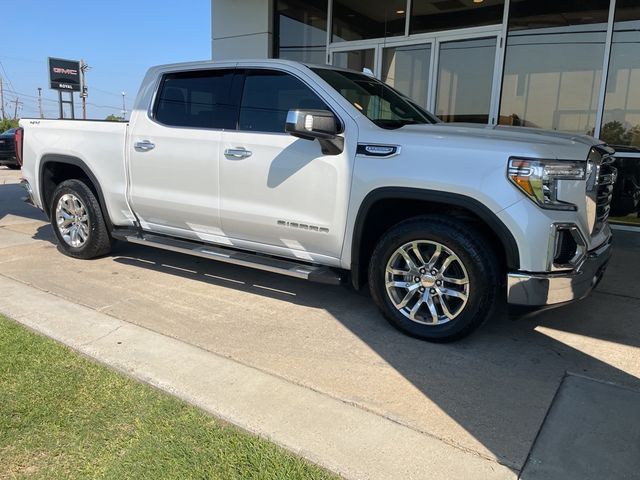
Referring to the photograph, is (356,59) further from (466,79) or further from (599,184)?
(599,184)

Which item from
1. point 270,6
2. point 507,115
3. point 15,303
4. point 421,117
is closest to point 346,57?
point 270,6

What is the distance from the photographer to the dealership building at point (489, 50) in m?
7.89

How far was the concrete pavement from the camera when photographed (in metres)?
2.96

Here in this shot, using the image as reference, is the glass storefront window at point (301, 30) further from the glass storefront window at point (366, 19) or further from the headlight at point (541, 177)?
the headlight at point (541, 177)

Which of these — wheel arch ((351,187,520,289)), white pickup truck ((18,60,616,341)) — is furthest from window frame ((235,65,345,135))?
wheel arch ((351,187,520,289))

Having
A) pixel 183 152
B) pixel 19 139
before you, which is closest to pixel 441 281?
pixel 183 152

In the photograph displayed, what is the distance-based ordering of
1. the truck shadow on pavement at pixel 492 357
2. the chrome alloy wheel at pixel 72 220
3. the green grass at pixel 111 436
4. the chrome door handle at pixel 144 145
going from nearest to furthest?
the green grass at pixel 111 436
the truck shadow on pavement at pixel 492 357
the chrome door handle at pixel 144 145
the chrome alloy wheel at pixel 72 220

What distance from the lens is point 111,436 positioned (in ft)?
8.74

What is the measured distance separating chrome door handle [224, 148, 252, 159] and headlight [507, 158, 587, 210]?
2.09m

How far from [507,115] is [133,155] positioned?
6.22 m

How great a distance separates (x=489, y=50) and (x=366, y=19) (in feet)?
8.36

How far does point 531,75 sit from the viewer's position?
859cm

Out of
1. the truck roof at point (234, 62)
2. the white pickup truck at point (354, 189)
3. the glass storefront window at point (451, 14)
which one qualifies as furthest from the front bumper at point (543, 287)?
the glass storefront window at point (451, 14)

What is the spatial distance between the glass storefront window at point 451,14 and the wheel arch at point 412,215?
6.10 metres
